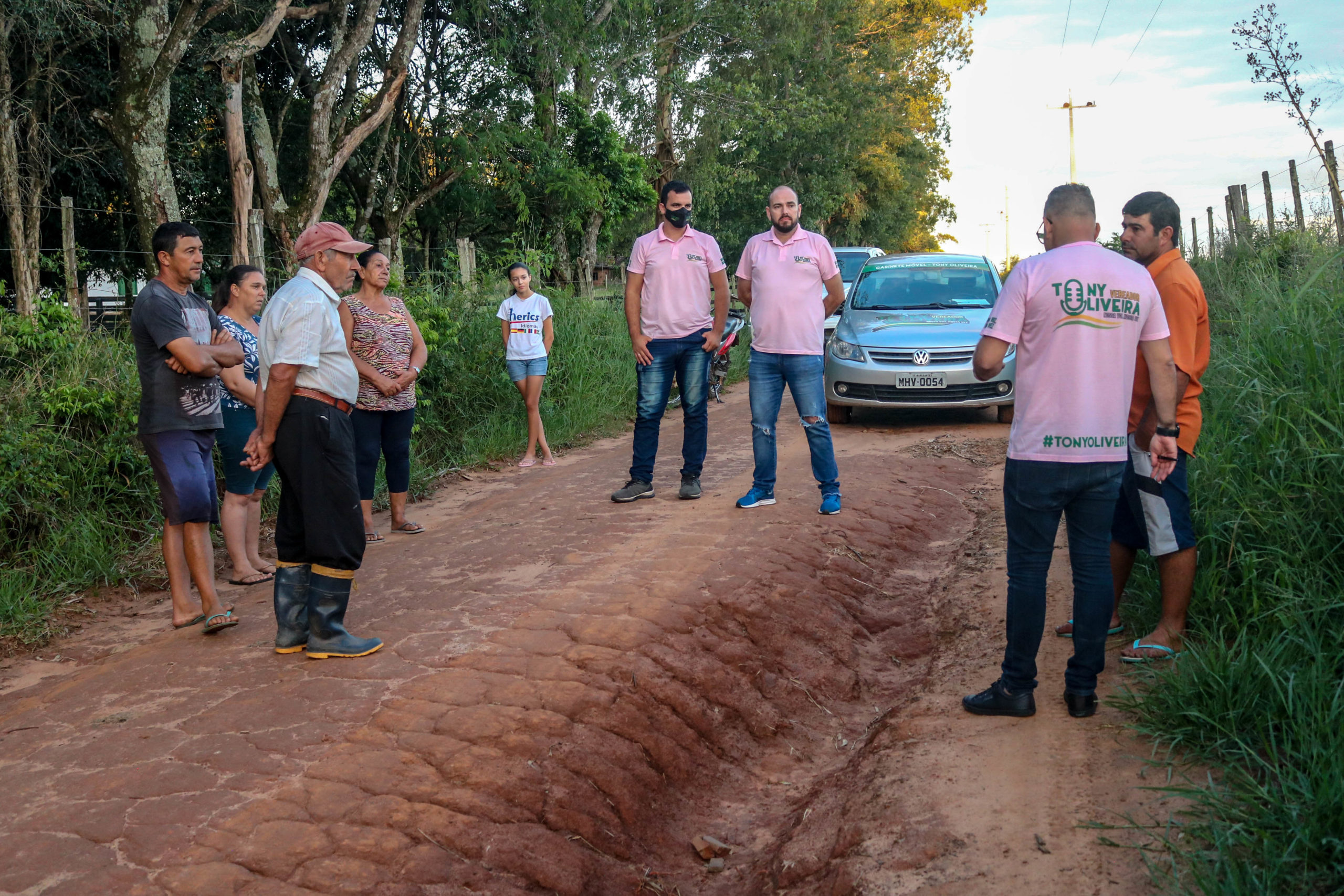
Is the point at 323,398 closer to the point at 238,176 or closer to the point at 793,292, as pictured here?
the point at 793,292

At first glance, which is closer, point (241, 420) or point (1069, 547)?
point (1069, 547)

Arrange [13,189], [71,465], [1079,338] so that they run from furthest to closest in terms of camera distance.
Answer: [13,189] → [71,465] → [1079,338]

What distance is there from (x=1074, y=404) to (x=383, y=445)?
4.55 meters

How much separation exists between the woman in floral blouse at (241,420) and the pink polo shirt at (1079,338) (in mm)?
4005

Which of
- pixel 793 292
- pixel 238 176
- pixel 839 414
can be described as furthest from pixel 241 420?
pixel 839 414

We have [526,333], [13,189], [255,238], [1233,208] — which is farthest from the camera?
[1233,208]

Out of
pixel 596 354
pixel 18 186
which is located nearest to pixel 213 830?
pixel 596 354

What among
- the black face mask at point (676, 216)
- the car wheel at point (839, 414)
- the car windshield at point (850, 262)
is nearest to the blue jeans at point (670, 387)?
the black face mask at point (676, 216)

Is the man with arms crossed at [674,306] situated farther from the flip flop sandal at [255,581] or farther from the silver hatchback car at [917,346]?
the silver hatchback car at [917,346]

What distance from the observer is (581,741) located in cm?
394

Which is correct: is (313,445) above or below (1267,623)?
above

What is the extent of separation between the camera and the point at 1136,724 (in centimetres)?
362

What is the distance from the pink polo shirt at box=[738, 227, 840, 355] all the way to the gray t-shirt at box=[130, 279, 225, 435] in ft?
10.6

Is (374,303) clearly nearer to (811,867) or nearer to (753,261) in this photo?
(753,261)
